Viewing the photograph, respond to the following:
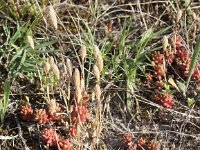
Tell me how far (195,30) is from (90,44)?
867 mm

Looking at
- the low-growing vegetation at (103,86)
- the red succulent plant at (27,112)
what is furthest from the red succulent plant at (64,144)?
the red succulent plant at (27,112)

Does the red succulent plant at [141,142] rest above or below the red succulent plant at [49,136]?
below

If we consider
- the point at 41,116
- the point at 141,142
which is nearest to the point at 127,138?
the point at 141,142

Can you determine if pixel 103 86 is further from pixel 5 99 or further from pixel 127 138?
pixel 5 99

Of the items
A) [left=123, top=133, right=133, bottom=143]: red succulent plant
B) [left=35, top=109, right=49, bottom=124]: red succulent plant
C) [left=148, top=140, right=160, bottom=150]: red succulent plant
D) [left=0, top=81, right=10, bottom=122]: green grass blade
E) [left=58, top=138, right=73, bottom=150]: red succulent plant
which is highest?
[left=0, top=81, right=10, bottom=122]: green grass blade

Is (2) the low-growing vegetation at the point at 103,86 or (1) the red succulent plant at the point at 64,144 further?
(2) the low-growing vegetation at the point at 103,86

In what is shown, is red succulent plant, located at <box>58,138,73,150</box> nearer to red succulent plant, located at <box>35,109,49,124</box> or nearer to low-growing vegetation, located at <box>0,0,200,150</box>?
low-growing vegetation, located at <box>0,0,200,150</box>

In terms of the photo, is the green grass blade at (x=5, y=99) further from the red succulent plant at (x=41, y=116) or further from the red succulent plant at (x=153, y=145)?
the red succulent plant at (x=153, y=145)

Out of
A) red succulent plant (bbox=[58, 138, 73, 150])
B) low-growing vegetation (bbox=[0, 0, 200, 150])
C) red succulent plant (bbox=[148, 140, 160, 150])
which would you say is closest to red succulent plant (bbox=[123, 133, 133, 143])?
low-growing vegetation (bbox=[0, 0, 200, 150])

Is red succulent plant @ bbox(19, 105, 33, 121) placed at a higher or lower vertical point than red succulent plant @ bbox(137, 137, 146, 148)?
higher

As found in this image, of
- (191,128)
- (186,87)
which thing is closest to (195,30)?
(186,87)

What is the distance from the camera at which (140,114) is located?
115 inches

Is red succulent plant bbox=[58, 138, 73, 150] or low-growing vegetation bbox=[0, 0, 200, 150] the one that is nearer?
red succulent plant bbox=[58, 138, 73, 150]

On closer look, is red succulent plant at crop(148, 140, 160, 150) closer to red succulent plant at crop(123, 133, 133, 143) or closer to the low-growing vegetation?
the low-growing vegetation
